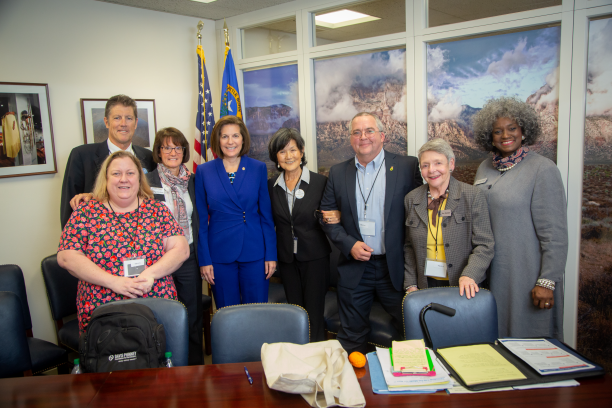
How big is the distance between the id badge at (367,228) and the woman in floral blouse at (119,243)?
1.13 m

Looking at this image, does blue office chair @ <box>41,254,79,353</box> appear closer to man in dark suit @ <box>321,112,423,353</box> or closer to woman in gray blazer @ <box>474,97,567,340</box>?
man in dark suit @ <box>321,112,423,353</box>

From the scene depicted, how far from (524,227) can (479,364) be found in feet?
3.44

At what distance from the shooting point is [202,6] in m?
4.32

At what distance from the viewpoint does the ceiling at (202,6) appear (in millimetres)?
4152

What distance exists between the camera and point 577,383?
1433mm

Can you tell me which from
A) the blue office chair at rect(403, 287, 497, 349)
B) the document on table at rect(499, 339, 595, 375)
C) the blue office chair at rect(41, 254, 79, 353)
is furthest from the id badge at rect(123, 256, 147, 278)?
the document on table at rect(499, 339, 595, 375)

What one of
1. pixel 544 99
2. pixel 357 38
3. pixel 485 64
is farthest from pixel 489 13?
pixel 357 38

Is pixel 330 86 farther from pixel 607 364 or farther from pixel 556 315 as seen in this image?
pixel 607 364

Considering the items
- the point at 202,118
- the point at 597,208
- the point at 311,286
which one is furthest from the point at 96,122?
the point at 597,208

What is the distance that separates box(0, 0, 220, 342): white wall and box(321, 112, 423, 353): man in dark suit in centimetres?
269

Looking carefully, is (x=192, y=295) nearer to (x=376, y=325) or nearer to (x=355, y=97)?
Answer: (x=376, y=325)

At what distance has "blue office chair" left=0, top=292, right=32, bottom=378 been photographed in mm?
2164

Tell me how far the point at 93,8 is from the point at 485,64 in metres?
3.64

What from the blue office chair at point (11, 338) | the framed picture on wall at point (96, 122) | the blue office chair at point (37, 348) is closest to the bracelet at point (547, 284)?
the blue office chair at point (11, 338)
